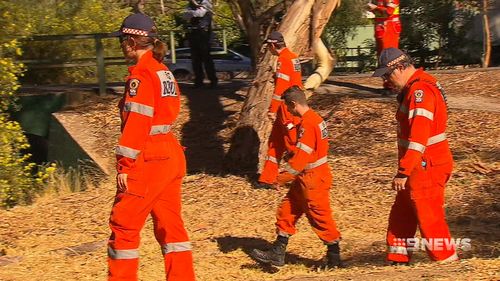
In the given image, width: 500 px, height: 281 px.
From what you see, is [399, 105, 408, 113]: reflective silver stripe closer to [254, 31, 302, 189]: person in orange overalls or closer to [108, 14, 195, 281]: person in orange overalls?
[108, 14, 195, 281]: person in orange overalls

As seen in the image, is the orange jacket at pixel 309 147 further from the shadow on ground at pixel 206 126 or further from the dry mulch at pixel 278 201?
the shadow on ground at pixel 206 126

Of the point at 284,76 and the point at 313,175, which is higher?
the point at 284,76

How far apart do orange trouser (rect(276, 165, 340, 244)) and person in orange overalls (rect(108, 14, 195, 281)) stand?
1.69m

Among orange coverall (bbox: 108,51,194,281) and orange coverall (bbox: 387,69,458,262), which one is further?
orange coverall (bbox: 387,69,458,262)

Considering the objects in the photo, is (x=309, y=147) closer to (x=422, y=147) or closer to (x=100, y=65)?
(x=422, y=147)

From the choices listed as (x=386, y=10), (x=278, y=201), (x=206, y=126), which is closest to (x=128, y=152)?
(x=278, y=201)

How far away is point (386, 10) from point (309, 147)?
552 centimetres

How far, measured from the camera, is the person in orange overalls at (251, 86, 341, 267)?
8.05 m

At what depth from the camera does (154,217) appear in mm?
6746

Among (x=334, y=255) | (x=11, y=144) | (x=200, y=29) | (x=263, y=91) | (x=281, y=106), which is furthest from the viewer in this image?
(x=200, y=29)

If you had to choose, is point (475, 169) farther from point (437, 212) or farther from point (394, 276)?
point (394, 276)

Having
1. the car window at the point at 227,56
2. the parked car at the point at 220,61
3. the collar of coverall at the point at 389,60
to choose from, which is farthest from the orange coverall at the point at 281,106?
the car window at the point at 227,56

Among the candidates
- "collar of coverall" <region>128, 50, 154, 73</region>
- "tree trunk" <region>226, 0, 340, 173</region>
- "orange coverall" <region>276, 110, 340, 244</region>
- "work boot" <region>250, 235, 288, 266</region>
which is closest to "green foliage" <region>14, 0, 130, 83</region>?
"tree trunk" <region>226, 0, 340, 173</region>

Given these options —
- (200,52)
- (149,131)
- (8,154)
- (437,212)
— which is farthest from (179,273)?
(200,52)
